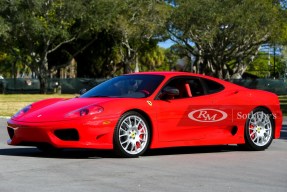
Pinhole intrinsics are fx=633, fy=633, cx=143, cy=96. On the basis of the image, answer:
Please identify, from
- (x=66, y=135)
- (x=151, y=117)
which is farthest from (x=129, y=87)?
(x=66, y=135)

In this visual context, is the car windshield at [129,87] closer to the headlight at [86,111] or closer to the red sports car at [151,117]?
the red sports car at [151,117]

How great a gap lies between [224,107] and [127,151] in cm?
193

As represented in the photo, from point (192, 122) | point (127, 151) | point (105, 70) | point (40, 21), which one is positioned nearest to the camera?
point (127, 151)

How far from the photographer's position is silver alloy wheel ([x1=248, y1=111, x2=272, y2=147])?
1035 cm

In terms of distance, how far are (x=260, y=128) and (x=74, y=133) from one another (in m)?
3.30

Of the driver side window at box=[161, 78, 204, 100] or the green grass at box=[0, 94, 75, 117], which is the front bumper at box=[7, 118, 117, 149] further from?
the green grass at box=[0, 94, 75, 117]

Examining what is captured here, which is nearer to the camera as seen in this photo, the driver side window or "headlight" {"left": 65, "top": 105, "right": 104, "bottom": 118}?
"headlight" {"left": 65, "top": 105, "right": 104, "bottom": 118}

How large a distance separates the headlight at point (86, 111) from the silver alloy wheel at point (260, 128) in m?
2.77

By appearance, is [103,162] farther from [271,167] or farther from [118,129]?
[271,167]

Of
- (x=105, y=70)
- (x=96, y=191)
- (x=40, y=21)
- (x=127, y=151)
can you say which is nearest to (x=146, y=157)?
(x=127, y=151)

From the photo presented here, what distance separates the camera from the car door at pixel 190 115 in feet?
30.9

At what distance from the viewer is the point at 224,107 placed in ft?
33.0
